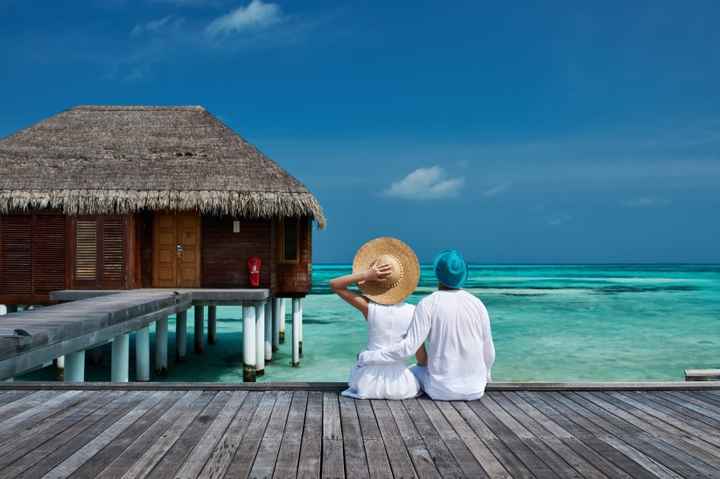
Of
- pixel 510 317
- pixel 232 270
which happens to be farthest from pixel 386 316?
pixel 510 317

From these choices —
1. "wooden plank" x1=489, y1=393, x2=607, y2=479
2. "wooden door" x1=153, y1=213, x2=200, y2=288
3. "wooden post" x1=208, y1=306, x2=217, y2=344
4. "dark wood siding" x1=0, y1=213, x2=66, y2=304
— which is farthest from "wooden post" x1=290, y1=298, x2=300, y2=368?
"wooden plank" x1=489, y1=393, x2=607, y2=479

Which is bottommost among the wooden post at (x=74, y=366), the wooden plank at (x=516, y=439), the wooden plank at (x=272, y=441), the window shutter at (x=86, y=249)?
the wooden post at (x=74, y=366)

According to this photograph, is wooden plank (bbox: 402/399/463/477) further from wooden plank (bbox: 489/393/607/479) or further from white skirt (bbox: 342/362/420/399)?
wooden plank (bbox: 489/393/607/479)

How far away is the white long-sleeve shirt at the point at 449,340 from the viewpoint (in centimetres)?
435

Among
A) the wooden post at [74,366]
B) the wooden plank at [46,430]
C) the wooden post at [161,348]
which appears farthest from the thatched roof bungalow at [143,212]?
the wooden plank at [46,430]

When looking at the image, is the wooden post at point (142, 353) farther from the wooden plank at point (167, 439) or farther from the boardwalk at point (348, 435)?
the wooden plank at point (167, 439)

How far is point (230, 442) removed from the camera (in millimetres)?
3699

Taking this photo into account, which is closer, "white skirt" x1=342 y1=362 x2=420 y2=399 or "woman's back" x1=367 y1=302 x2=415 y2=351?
"woman's back" x1=367 y1=302 x2=415 y2=351

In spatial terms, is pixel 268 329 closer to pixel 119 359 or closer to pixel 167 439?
pixel 119 359

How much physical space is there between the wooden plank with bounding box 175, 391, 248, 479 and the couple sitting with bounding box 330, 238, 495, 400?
974 millimetres

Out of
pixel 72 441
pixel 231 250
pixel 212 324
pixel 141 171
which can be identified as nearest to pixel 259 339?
pixel 231 250

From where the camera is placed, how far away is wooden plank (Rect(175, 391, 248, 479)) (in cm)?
324

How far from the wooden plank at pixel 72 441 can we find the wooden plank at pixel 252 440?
3.03 feet

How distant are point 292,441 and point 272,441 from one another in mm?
118
